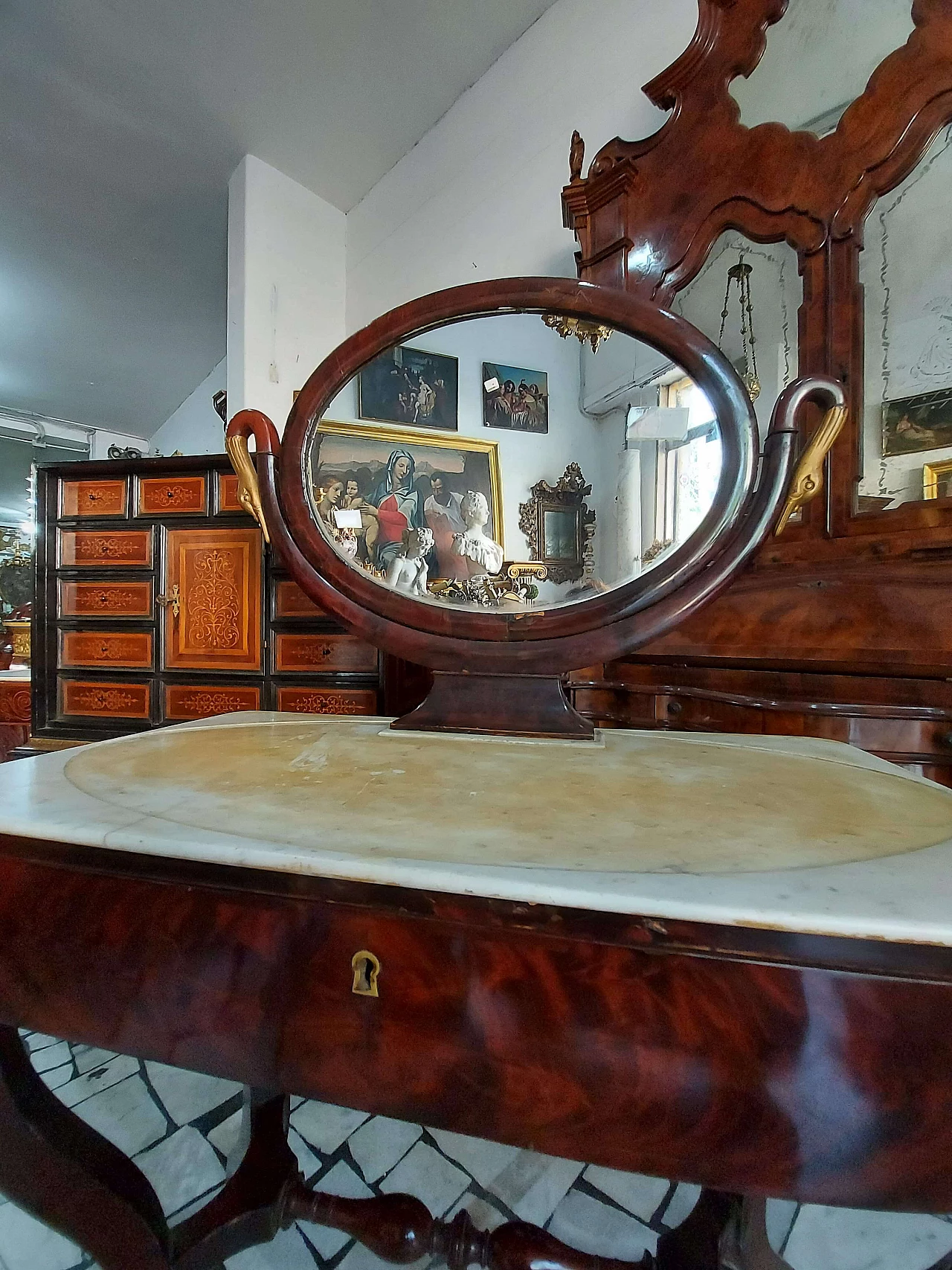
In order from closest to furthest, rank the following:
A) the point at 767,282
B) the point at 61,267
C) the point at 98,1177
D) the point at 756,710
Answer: the point at 98,1177, the point at 756,710, the point at 767,282, the point at 61,267

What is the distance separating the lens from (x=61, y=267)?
114 inches

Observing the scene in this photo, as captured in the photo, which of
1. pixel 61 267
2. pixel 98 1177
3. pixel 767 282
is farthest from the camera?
pixel 61 267

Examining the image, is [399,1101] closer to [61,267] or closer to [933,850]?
[933,850]

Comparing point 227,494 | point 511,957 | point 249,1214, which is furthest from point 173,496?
point 511,957

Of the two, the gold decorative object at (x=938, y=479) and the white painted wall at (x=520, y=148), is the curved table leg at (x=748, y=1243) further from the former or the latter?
the white painted wall at (x=520, y=148)

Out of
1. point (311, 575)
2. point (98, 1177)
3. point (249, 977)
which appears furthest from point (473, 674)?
point (98, 1177)

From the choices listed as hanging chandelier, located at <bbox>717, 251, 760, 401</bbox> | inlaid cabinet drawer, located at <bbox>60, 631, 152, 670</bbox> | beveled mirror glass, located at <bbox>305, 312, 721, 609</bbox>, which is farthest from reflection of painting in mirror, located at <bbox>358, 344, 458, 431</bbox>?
inlaid cabinet drawer, located at <bbox>60, 631, 152, 670</bbox>

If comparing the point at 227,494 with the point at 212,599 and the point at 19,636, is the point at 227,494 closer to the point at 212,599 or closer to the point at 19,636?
the point at 212,599

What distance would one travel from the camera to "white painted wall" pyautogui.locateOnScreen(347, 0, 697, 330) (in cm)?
143

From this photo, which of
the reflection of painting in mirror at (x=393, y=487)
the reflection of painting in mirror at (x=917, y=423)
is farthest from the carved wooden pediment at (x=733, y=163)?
the reflection of painting in mirror at (x=393, y=487)

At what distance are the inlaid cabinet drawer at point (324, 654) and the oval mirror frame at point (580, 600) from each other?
25.0 inches

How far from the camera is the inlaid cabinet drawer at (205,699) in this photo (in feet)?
4.53

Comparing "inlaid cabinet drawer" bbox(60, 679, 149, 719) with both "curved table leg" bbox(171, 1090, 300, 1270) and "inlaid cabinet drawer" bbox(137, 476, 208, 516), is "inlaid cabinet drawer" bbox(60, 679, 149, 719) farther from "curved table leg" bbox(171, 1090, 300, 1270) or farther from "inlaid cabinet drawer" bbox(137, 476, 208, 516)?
"curved table leg" bbox(171, 1090, 300, 1270)

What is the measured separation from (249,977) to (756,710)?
69cm
